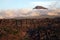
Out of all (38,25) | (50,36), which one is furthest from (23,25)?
(50,36)

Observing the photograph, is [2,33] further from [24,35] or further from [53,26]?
[53,26]

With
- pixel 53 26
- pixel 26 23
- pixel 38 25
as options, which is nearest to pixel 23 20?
pixel 26 23

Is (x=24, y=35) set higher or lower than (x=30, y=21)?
lower

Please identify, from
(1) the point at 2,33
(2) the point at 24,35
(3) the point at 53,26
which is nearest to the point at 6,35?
(1) the point at 2,33

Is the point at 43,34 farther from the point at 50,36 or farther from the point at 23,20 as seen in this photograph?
the point at 23,20

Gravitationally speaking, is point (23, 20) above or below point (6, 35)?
above
